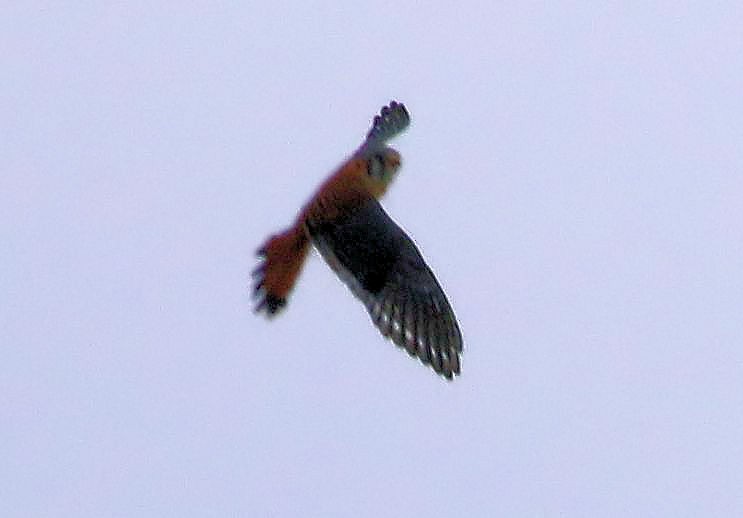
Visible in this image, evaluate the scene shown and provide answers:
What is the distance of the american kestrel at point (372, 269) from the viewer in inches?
658

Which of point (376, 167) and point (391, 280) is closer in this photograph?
point (391, 280)

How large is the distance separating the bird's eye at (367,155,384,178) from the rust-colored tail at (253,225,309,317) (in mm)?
725

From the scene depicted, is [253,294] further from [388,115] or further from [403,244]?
[388,115]

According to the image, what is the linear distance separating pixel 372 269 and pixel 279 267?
23.4 inches

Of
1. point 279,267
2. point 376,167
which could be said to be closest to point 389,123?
point 376,167

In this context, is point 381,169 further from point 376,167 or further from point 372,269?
point 372,269

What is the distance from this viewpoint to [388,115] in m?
20.1

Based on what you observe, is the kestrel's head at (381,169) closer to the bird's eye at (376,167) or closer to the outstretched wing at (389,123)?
the bird's eye at (376,167)

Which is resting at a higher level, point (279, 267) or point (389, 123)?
point (389, 123)

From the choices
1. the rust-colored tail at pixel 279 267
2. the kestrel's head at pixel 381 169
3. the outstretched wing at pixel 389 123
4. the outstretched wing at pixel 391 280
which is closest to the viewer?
the outstretched wing at pixel 391 280

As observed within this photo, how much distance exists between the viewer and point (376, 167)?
17.5 m

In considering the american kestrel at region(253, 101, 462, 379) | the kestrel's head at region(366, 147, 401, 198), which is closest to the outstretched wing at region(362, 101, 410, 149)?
Result: the kestrel's head at region(366, 147, 401, 198)

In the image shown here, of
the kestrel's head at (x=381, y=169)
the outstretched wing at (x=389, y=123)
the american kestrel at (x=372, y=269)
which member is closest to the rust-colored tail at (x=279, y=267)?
the american kestrel at (x=372, y=269)

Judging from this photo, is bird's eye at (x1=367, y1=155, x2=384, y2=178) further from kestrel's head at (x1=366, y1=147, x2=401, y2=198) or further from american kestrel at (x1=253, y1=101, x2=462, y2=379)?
american kestrel at (x1=253, y1=101, x2=462, y2=379)
